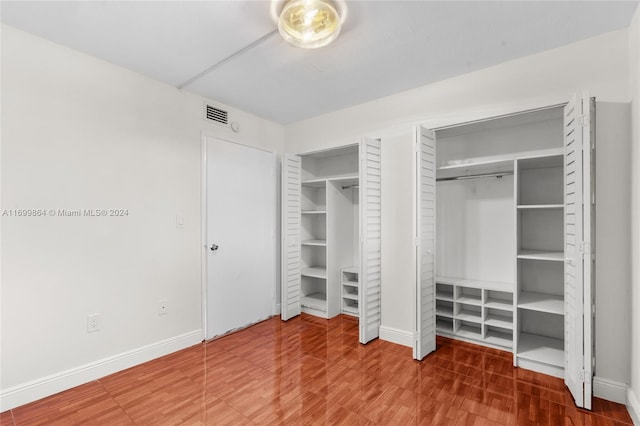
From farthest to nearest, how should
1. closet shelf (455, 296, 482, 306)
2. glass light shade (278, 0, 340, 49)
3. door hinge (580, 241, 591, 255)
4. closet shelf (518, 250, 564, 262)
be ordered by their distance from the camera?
closet shelf (455, 296, 482, 306)
closet shelf (518, 250, 564, 262)
door hinge (580, 241, 591, 255)
glass light shade (278, 0, 340, 49)

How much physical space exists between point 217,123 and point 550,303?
3.49 m

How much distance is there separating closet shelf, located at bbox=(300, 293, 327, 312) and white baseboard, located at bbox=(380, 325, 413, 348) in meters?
0.83

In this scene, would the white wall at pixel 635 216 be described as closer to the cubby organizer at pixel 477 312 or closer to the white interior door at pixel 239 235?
the cubby organizer at pixel 477 312

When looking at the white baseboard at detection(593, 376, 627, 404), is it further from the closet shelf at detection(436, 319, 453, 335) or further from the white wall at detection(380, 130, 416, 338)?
the white wall at detection(380, 130, 416, 338)

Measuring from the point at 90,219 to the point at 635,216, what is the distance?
147 inches

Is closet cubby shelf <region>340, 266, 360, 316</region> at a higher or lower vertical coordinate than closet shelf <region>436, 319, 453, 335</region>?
higher

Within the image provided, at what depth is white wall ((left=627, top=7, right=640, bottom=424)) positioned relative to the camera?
71.2 inches

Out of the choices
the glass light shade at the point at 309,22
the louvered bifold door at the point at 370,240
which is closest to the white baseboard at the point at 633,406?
the louvered bifold door at the point at 370,240

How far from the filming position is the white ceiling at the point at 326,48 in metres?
1.81

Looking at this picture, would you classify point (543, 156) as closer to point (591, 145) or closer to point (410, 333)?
point (591, 145)

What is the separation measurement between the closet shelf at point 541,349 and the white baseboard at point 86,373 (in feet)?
9.66

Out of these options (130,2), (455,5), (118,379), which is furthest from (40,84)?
(455,5)

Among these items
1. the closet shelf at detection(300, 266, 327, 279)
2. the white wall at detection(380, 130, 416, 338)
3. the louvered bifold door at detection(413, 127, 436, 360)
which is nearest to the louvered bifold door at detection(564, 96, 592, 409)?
the louvered bifold door at detection(413, 127, 436, 360)

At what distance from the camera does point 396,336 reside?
300 centimetres
